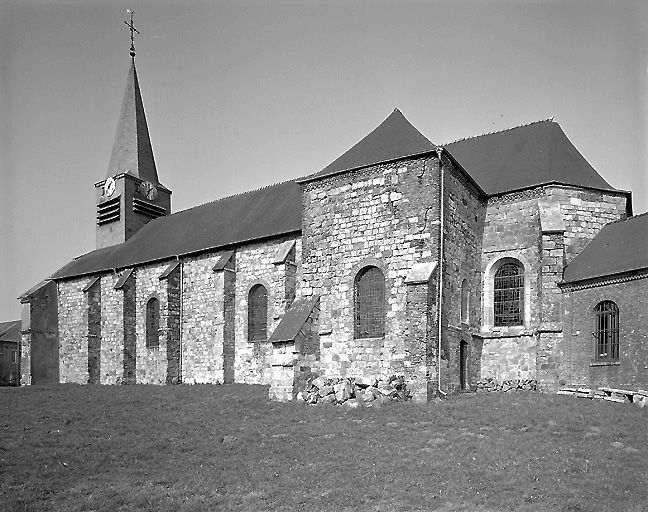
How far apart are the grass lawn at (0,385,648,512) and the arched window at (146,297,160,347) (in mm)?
11556

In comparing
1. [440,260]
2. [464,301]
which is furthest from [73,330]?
[440,260]

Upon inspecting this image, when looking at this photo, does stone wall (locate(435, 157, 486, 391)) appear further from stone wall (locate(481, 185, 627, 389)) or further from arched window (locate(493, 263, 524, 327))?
arched window (locate(493, 263, 524, 327))

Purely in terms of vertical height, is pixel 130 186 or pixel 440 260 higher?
pixel 130 186

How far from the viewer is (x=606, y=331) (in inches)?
798

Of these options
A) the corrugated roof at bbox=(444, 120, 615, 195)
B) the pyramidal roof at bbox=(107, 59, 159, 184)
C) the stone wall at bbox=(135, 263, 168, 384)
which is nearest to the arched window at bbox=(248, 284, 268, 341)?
the stone wall at bbox=(135, 263, 168, 384)

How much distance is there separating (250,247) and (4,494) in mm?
16756

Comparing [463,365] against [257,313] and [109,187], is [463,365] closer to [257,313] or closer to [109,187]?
[257,313]

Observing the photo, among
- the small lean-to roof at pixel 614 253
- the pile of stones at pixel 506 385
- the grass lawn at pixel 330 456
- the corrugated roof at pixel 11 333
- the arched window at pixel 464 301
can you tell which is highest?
the small lean-to roof at pixel 614 253

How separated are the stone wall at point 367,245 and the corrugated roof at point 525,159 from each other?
5319mm

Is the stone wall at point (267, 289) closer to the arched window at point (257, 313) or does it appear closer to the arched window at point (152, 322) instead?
the arched window at point (257, 313)

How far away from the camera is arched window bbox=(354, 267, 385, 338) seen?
19.8 meters

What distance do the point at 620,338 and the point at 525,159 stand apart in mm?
7989

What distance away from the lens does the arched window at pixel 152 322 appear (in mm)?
30266

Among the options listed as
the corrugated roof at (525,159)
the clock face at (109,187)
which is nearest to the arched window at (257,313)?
the corrugated roof at (525,159)
